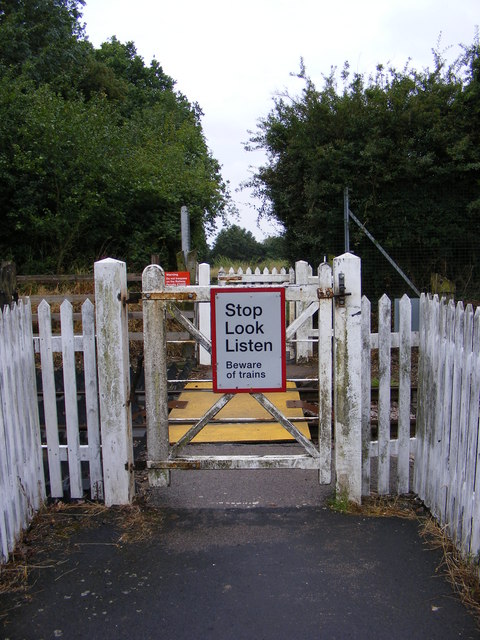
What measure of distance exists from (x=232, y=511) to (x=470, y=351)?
2033 millimetres

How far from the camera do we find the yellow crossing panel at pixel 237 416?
5660mm

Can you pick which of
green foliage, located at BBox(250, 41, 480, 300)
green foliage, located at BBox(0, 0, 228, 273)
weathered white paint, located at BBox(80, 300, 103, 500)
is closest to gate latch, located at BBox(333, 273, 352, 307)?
weathered white paint, located at BBox(80, 300, 103, 500)

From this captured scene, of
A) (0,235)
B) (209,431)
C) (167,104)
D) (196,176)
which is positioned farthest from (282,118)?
(167,104)

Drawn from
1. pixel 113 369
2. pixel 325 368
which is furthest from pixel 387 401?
pixel 113 369

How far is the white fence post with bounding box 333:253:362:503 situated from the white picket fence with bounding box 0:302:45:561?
7.21 ft

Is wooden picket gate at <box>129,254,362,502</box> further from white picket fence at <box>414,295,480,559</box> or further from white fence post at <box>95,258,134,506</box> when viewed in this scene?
white picket fence at <box>414,295,480,559</box>

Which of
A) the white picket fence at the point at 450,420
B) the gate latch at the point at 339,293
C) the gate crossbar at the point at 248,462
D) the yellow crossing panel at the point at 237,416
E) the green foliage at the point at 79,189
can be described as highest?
the green foliage at the point at 79,189

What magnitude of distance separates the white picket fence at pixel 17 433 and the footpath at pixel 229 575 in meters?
0.19

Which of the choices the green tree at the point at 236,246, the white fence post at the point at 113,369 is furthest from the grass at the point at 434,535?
the green tree at the point at 236,246

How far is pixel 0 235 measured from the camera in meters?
14.5

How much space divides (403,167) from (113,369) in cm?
992

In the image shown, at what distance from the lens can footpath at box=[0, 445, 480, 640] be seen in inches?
109

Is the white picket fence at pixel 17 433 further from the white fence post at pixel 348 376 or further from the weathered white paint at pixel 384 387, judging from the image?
the weathered white paint at pixel 384 387

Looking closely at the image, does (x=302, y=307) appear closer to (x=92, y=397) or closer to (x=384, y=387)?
(x=384, y=387)
